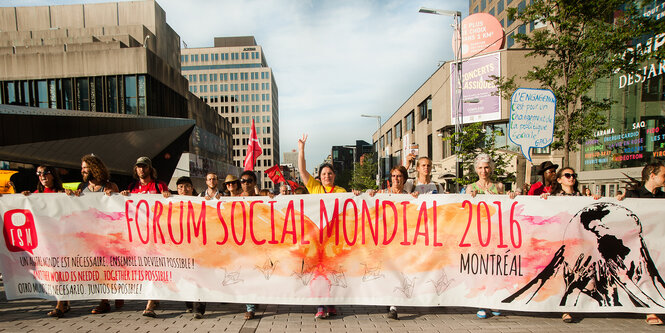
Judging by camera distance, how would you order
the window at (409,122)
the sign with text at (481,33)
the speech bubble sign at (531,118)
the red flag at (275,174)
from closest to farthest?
1. the speech bubble sign at (531,118)
2. the red flag at (275,174)
3. the sign with text at (481,33)
4. the window at (409,122)

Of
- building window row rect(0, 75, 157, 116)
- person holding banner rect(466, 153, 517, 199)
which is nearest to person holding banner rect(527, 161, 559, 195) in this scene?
person holding banner rect(466, 153, 517, 199)

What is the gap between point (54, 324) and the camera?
12.6 feet

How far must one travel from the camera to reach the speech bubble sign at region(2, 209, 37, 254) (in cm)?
418

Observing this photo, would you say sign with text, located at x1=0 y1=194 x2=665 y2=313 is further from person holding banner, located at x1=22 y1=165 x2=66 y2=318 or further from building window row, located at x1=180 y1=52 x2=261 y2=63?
building window row, located at x1=180 y1=52 x2=261 y2=63

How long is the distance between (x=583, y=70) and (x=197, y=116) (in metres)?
37.8

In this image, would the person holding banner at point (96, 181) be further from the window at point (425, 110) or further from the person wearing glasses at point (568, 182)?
the window at point (425, 110)

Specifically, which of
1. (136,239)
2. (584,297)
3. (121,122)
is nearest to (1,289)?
(136,239)

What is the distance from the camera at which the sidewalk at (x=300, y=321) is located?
3.66 meters

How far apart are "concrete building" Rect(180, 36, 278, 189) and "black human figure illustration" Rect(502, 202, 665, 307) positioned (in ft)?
342

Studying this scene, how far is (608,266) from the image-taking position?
3.81 metres

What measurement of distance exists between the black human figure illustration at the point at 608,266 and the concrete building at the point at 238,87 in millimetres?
104097

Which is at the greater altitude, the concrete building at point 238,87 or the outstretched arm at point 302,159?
the concrete building at point 238,87

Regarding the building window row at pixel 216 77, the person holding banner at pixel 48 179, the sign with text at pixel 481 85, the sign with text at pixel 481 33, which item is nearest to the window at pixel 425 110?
the sign with text at pixel 481 33

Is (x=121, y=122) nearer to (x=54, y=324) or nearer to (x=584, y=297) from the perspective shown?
(x=54, y=324)
